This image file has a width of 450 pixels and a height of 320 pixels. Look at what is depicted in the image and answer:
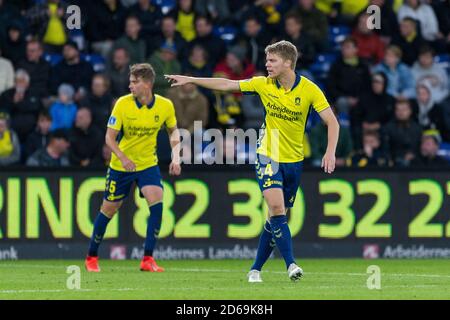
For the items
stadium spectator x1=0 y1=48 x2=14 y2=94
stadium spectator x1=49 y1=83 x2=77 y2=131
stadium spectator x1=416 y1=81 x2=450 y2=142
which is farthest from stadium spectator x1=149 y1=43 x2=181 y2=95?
stadium spectator x1=416 y1=81 x2=450 y2=142

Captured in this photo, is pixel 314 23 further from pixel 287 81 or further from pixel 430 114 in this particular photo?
pixel 287 81

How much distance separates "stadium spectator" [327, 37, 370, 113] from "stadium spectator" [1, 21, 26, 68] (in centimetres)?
491

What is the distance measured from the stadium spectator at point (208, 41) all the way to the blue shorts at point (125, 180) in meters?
6.67

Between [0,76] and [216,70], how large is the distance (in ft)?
11.1

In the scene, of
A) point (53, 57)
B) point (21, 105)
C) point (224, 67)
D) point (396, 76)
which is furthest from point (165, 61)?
point (396, 76)

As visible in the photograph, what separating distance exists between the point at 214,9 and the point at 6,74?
3968mm

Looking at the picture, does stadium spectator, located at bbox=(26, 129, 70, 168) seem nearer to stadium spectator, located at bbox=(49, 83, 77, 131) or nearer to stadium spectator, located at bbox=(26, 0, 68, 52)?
stadium spectator, located at bbox=(49, 83, 77, 131)

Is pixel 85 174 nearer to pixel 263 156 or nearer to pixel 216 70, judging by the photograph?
pixel 216 70

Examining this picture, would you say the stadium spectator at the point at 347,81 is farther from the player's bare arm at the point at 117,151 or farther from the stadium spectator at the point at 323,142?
the player's bare arm at the point at 117,151

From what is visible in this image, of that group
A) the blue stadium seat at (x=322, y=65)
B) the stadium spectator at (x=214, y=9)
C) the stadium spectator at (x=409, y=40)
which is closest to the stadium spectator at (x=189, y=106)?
the blue stadium seat at (x=322, y=65)

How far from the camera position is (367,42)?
71.8 ft

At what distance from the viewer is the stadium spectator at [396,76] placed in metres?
21.3

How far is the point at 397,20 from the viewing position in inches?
886

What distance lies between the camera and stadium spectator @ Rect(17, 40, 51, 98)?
2042 centimetres
